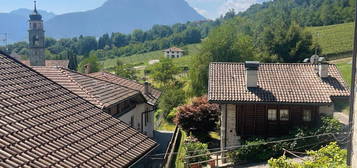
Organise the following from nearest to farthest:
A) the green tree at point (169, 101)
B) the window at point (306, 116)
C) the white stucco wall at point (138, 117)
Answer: the window at point (306, 116) < the white stucco wall at point (138, 117) < the green tree at point (169, 101)

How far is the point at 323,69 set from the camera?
2014 centimetres

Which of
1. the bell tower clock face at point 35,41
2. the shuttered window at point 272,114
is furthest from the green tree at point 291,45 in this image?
the bell tower clock face at point 35,41

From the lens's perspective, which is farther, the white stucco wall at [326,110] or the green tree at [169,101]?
the green tree at [169,101]

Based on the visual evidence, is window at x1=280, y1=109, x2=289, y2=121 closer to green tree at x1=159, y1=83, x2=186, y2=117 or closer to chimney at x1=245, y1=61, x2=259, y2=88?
chimney at x1=245, y1=61, x2=259, y2=88

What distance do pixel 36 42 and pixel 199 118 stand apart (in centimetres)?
5020

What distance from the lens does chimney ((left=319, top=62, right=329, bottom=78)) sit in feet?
65.8

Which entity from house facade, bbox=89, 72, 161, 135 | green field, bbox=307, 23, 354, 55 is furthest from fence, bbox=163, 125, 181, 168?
green field, bbox=307, 23, 354, 55

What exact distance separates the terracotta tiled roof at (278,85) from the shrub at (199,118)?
285 centimetres

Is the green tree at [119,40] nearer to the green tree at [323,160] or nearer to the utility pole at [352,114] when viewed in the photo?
the utility pole at [352,114]

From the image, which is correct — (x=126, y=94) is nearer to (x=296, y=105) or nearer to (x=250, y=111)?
(x=250, y=111)

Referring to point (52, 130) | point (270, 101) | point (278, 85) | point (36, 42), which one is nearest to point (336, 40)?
point (278, 85)

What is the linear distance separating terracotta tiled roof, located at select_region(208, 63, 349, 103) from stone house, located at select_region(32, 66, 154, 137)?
5.14m

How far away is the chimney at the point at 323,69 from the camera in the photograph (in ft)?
65.8

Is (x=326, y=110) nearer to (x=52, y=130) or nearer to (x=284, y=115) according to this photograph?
(x=284, y=115)
